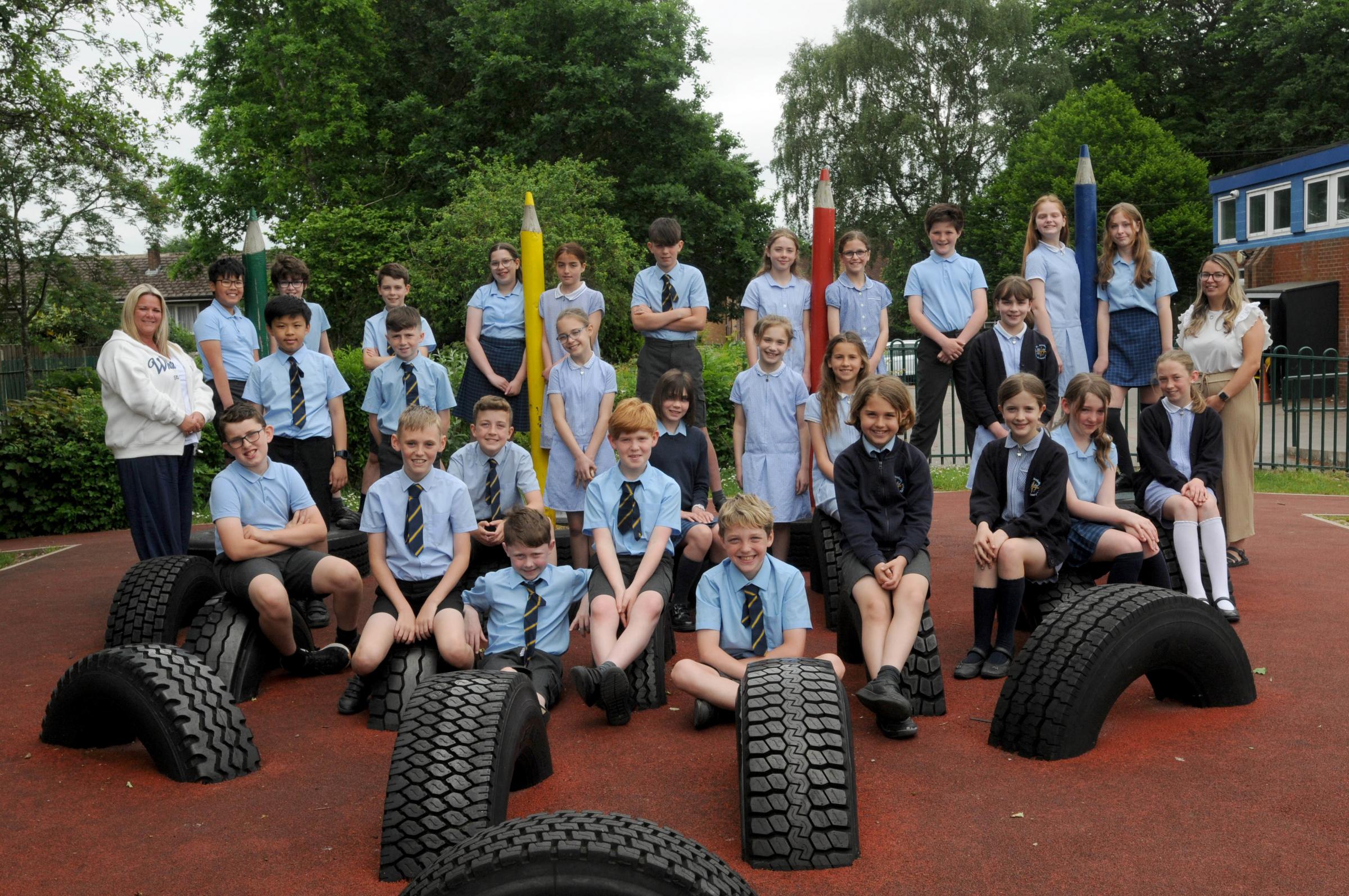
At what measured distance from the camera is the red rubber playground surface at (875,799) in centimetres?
317

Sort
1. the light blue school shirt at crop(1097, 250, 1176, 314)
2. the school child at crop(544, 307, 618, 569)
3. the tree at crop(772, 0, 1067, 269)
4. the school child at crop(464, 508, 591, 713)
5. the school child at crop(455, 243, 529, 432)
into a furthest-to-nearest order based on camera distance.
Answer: the tree at crop(772, 0, 1067, 269)
the school child at crop(455, 243, 529, 432)
the light blue school shirt at crop(1097, 250, 1176, 314)
the school child at crop(544, 307, 618, 569)
the school child at crop(464, 508, 591, 713)

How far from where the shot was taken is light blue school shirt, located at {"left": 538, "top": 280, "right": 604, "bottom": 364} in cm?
712

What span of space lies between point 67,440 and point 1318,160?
2661 cm

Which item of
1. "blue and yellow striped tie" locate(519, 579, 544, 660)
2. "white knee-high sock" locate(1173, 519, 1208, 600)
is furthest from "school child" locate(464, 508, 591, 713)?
"white knee-high sock" locate(1173, 519, 1208, 600)

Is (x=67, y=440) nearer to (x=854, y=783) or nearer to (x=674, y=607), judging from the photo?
(x=674, y=607)

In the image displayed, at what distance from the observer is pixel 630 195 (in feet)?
90.6

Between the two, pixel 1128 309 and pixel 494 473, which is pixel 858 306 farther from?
pixel 494 473

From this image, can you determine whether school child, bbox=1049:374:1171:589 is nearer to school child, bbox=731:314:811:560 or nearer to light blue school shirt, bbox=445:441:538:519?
school child, bbox=731:314:811:560

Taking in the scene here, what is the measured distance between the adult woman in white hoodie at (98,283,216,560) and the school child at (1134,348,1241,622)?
545 cm

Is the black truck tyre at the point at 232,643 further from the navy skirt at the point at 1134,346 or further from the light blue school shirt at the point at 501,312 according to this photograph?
the navy skirt at the point at 1134,346

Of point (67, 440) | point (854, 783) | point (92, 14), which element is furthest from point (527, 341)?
point (92, 14)

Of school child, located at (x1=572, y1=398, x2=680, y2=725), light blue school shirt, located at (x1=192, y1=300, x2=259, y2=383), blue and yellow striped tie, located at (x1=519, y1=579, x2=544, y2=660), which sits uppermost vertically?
light blue school shirt, located at (x1=192, y1=300, x2=259, y2=383)

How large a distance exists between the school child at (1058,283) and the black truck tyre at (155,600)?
5295 mm

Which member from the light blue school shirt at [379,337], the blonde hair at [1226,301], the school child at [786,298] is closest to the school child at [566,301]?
the light blue school shirt at [379,337]
